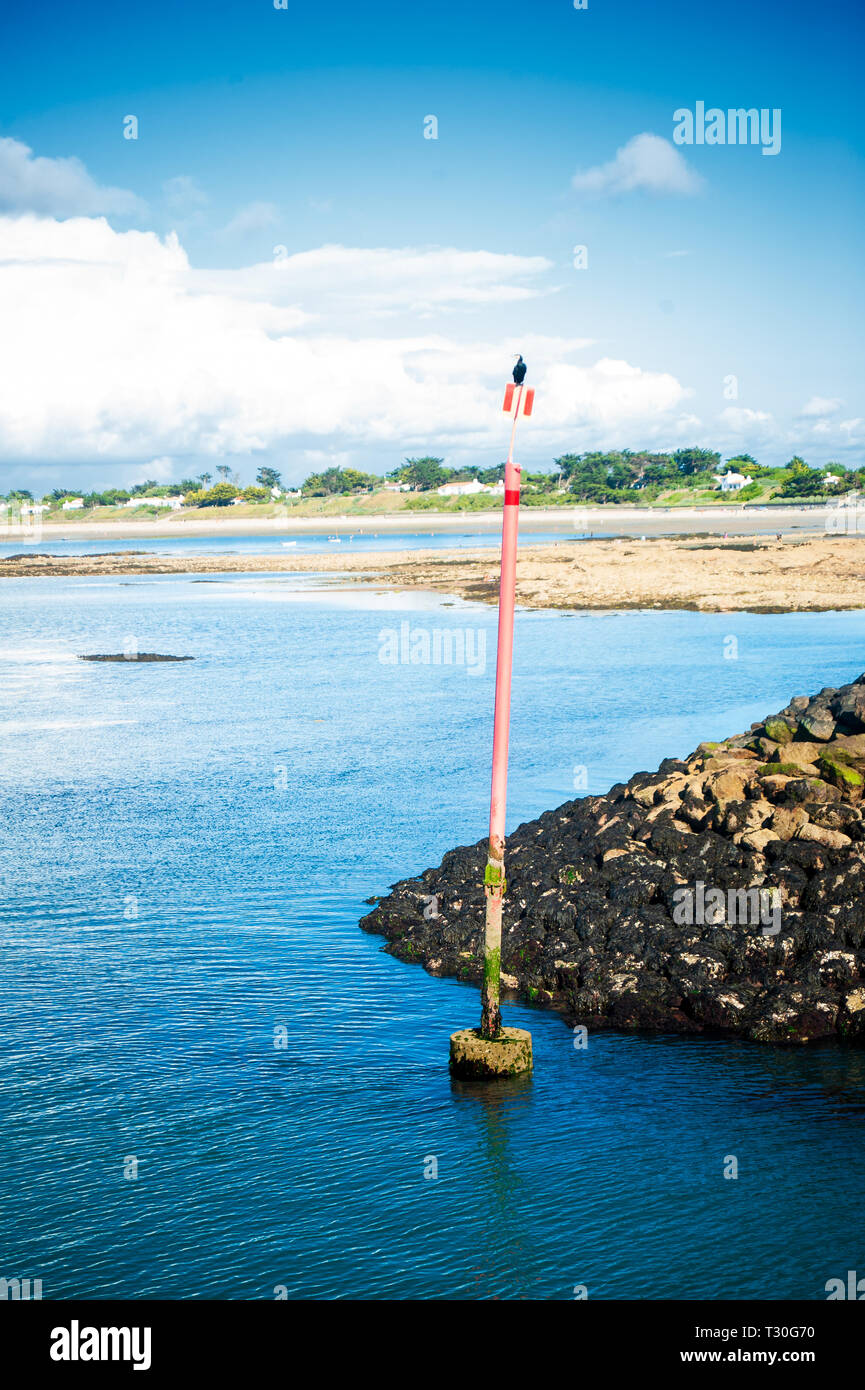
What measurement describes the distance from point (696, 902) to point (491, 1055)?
175 inches

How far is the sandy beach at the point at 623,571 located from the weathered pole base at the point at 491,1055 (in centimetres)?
4376

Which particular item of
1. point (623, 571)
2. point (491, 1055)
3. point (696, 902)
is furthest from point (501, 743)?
point (623, 571)

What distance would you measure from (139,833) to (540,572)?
62194 mm

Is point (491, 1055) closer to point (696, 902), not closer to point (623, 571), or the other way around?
point (696, 902)

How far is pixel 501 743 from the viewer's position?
13156 mm

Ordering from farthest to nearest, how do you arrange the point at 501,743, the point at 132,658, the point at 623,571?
1. the point at 623,571
2. the point at 132,658
3. the point at 501,743

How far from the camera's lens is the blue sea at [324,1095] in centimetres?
1050

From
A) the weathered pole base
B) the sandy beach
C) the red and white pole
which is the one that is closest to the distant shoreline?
the sandy beach

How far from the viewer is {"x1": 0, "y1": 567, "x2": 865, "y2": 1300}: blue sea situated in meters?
10.5

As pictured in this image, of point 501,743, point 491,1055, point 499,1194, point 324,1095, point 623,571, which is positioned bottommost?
point 499,1194

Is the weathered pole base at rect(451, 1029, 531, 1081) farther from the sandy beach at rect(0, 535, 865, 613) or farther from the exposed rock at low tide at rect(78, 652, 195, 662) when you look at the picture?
the sandy beach at rect(0, 535, 865, 613)

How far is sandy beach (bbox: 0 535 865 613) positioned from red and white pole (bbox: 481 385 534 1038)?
43.5m

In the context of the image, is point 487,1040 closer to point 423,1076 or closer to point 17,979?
point 423,1076

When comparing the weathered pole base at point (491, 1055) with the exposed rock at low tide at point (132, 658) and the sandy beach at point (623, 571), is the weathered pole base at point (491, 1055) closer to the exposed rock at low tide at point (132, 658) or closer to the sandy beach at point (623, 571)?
the exposed rock at low tide at point (132, 658)
